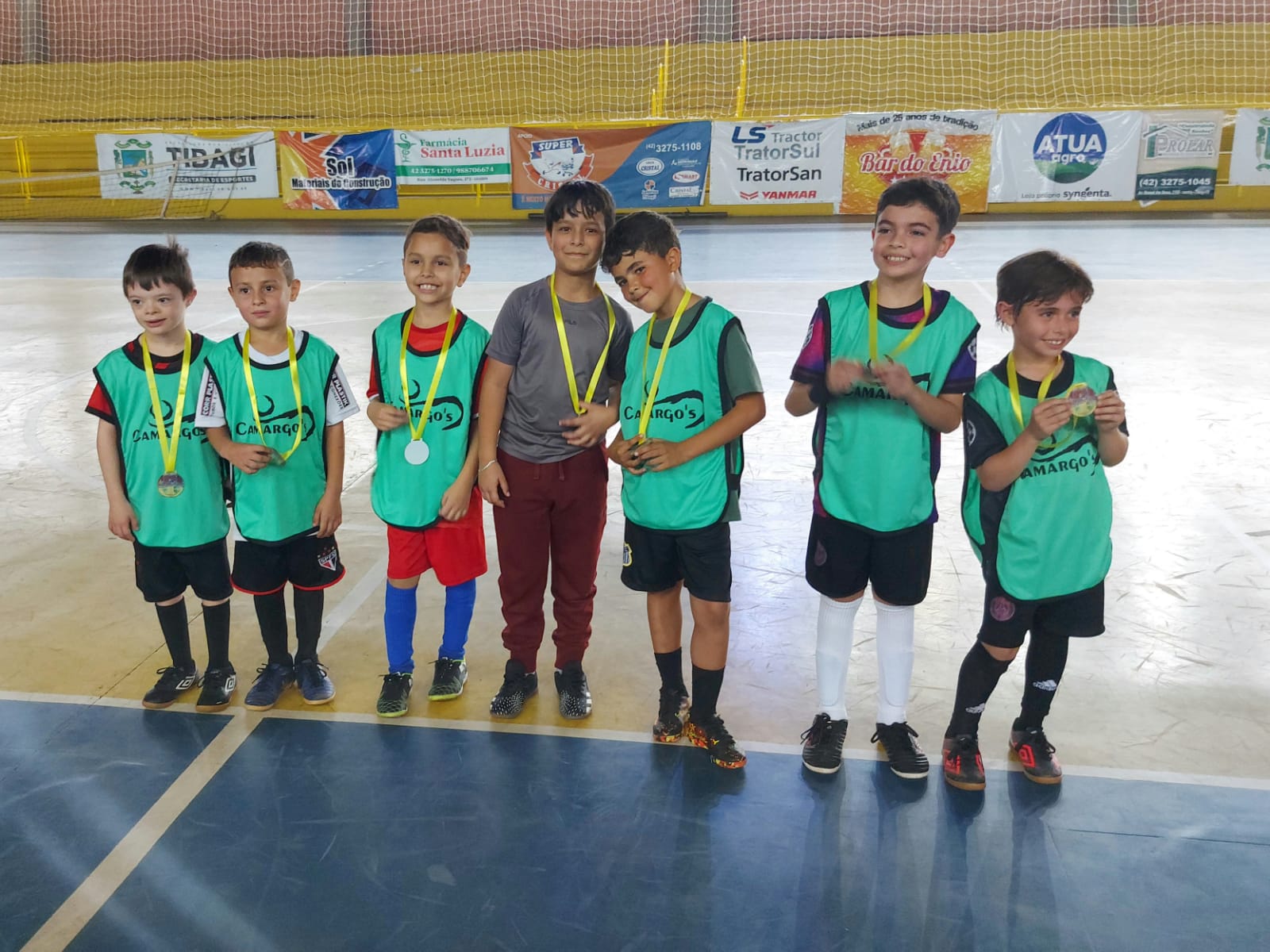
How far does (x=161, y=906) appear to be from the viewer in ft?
7.78

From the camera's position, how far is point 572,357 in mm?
3000

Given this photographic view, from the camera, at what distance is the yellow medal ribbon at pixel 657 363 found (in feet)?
9.11

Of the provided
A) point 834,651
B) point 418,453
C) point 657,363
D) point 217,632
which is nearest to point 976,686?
point 834,651

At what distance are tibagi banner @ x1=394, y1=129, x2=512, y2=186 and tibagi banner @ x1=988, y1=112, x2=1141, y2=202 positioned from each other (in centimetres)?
910

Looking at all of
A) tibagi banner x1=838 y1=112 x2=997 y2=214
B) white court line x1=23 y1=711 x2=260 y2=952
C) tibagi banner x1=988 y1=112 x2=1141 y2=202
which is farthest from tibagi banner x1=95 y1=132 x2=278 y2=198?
white court line x1=23 y1=711 x2=260 y2=952

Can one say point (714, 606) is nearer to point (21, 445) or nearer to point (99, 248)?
point (21, 445)

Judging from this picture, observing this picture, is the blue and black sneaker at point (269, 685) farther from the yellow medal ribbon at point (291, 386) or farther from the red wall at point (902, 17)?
the red wall at point (902, 17)

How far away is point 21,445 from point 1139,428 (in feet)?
22.1

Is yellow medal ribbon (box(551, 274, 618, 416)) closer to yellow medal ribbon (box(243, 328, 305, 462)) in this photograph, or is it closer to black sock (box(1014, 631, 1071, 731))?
yellow medal ribbon (box(243, 328, 305, 462))

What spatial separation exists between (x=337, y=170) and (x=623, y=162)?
560cm

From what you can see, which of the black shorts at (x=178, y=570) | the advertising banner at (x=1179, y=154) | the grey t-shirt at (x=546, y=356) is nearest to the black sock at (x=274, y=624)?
the black shorts at (x=178, y=570)

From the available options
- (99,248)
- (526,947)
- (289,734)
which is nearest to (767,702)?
(526,947)

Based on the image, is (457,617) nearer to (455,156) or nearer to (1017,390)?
(1017,390)

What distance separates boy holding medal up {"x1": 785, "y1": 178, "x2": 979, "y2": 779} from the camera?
2.62 m
